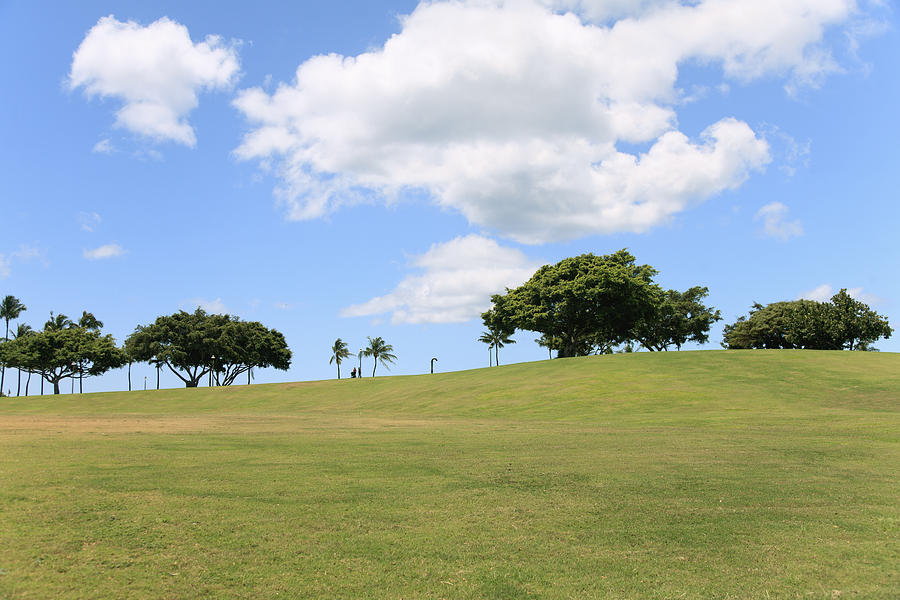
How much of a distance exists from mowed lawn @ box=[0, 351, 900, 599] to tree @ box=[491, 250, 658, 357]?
1974 inches

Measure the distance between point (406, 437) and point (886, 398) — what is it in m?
31.7

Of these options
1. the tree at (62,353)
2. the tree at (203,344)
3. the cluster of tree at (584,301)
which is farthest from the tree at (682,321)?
the tree at (62,353)

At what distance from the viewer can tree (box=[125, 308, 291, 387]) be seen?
301 feet

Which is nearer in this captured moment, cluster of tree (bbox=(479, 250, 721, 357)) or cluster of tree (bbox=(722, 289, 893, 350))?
cluster of tree (bbox=(479, 250, 721, 357))

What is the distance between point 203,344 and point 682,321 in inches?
2974

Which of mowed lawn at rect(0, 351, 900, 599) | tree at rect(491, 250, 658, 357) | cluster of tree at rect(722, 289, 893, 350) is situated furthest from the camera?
cluster of tree at rect(722, 289, 893, 350)

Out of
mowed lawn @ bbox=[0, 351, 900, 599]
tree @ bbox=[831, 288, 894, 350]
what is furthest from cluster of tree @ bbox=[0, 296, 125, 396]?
tree @ bbox=[831, 288, 894, 350]

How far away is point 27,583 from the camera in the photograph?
6164mm

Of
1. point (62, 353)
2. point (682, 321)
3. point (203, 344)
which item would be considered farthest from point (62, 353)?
point (682, 321)

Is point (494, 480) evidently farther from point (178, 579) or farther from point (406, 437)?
point (406, 437)

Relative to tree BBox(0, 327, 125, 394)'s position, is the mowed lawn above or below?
below

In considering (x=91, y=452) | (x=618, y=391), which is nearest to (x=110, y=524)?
(x=91, y=452)

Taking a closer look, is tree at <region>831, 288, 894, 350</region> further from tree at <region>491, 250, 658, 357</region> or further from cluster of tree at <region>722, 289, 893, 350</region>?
tree at <region>491, 250, 658, 357</region>

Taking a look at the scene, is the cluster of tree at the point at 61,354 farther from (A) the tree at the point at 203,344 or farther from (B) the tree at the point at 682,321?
Result: (B) the tree at the point at 682,321
